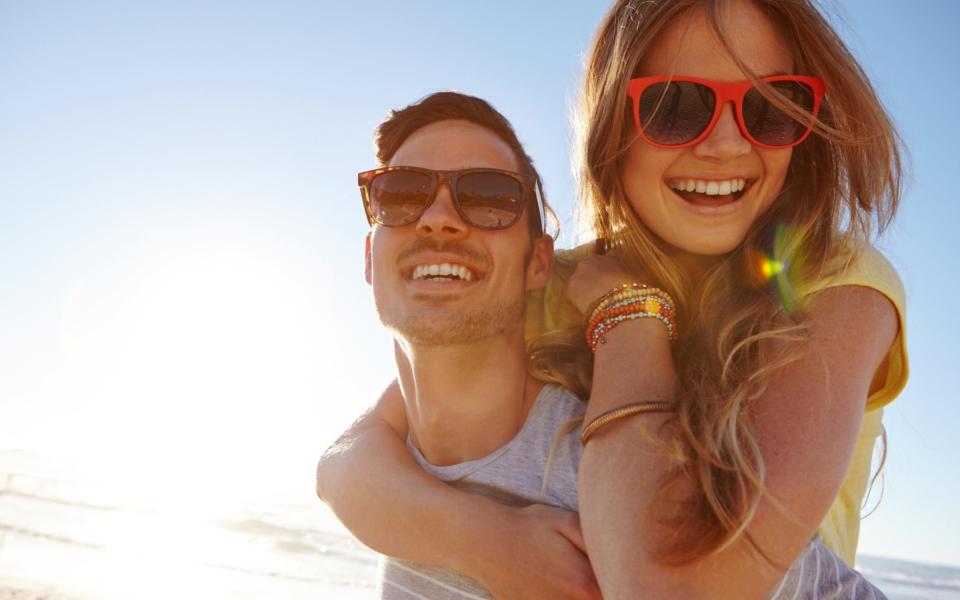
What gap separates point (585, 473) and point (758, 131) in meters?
1.27

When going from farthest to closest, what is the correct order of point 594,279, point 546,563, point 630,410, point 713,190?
point 594,279, point 713,190, point 546,563, point 630,410

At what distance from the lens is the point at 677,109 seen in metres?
2.42

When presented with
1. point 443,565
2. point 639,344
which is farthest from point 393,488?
point 639,344

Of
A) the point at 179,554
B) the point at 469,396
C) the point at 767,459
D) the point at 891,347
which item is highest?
the point at 891,347

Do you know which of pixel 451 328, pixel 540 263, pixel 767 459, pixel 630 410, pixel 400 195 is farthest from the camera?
pixel 540 263

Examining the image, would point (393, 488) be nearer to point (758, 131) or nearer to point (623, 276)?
point (623, 276)

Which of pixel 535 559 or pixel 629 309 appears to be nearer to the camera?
pixel 535 559

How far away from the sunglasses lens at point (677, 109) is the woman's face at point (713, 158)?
45 millimetres

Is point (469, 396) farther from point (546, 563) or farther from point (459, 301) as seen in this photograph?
point (546, 563)

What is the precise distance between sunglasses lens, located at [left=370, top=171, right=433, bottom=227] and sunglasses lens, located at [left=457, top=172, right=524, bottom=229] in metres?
0.15

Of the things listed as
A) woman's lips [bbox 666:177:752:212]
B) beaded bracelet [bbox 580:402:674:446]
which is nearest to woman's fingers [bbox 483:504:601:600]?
beaded bracelet [bbox 580:402:674:446]

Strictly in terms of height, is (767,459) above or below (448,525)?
above

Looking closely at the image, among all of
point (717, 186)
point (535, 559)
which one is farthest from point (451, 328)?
point (717, 186)

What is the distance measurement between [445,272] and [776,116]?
1.36 metres
